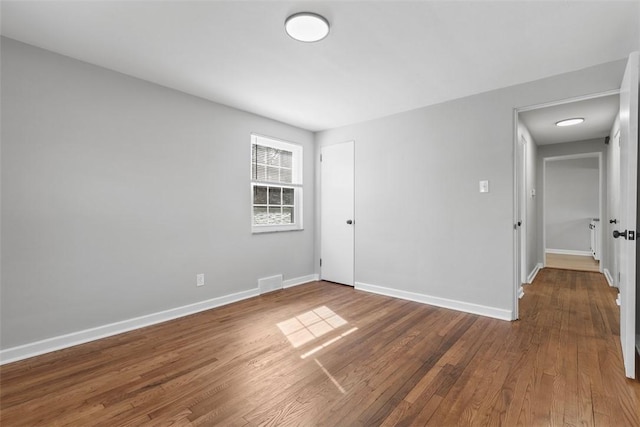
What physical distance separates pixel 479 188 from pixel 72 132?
13.0ft

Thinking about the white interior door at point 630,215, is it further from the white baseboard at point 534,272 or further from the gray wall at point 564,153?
the gray wall at point 564,153

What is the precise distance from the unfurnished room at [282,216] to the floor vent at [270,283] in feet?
0.15

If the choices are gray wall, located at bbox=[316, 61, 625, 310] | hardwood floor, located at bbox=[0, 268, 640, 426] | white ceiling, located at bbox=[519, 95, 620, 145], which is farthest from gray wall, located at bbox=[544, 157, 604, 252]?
gray wall, located at bbox=[316, 61, 625, 310]

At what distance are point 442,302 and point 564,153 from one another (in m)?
4.31

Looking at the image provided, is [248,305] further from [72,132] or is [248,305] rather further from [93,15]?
[93,15]

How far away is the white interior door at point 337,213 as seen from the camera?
4.45m

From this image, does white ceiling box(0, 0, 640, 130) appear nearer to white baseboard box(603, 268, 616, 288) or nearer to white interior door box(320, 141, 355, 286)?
white interior door box(320, 141, 355, 286)

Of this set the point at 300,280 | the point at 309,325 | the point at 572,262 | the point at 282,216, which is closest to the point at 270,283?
the point at 300,280

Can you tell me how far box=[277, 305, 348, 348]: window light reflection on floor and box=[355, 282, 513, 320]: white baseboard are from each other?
40.3 inches

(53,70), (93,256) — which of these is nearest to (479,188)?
(93,256)

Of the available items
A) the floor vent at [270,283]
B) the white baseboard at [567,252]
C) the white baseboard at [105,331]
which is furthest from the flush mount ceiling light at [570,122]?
the white baseboard at [105,331]

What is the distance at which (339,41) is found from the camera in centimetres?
225

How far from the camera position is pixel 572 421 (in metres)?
1.59

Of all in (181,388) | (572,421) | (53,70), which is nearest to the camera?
(572,421)
